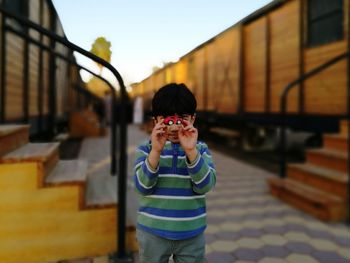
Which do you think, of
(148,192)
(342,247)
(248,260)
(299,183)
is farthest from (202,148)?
(299,183)

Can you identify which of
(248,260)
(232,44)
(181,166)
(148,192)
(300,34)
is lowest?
(248,260)

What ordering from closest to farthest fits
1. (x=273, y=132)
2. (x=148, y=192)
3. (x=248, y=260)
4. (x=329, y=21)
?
(x=148, y=192) < (x=248, y=260) < (x=329, y=21) < (x=273, y=132)

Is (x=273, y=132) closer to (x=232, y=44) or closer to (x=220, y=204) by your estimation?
(x=232, y=44)

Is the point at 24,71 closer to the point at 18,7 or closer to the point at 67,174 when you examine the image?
the point at 18,7

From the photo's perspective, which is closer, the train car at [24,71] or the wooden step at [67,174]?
the wooden step at [67,174]

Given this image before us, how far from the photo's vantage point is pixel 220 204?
12.9ft

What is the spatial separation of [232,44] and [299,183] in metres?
5.46

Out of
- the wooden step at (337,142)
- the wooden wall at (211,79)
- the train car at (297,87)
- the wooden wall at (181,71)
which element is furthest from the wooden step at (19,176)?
the wooden wall at (181,71)

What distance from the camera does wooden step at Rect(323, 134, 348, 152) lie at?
3.92m

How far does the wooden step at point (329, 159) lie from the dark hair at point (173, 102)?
2.98 m

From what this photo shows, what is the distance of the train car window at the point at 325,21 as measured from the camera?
5075mm

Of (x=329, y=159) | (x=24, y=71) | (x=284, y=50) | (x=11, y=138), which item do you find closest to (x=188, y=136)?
(x=11, y=138)

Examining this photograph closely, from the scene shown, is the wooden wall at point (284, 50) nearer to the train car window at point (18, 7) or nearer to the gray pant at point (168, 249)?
the train car window at point (18, 7)

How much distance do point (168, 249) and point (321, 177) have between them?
2815 mm
